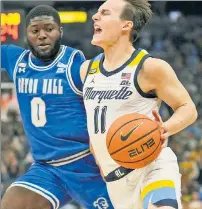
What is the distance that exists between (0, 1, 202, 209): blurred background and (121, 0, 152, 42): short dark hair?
629 centimetres

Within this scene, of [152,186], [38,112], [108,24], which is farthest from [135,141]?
[38,112]

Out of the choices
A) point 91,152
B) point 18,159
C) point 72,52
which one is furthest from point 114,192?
point 18,159

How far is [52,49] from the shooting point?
6000mm

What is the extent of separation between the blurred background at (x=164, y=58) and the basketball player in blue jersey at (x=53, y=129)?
566cm

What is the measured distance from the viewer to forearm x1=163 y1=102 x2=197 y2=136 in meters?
4.89

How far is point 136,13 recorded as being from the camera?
545 cm

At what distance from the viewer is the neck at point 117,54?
17.5 ft

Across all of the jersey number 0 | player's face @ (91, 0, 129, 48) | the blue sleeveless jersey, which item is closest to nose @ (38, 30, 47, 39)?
the blue sleeveless jersey

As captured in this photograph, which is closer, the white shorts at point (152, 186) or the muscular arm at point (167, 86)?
the white shorts at point (152, 186)

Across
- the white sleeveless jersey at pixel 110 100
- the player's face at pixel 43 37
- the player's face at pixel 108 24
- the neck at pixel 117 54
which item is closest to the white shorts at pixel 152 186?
the white sleeveless jersey at pixel 110 100

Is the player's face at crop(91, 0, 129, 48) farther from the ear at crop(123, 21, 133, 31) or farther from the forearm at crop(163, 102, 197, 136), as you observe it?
the forearm at crop(163, 102, 197, 136)

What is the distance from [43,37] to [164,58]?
10.2 metres

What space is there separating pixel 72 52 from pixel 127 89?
3.38 feet

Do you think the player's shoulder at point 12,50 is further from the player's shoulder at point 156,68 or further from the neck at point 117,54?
the player's shoulder at point 156,68
